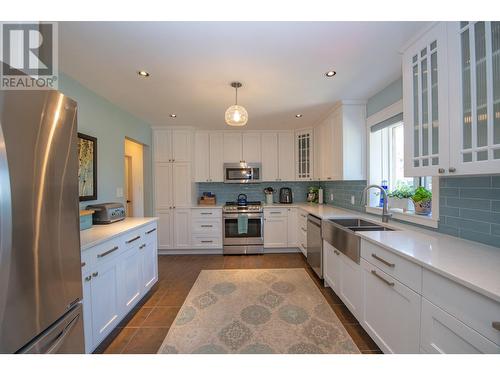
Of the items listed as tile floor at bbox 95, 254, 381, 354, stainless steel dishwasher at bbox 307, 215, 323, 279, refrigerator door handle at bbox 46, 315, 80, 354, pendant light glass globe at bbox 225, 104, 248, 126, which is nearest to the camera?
refrigerator door handle at bbox 46, 315, 80, 354

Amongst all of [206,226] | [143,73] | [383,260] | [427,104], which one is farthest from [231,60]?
[206,226]

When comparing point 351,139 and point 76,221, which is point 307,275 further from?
point 76,221

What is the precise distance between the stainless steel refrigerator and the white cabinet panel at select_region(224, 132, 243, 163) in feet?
9.94

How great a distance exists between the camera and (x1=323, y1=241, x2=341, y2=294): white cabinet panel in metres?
2.17

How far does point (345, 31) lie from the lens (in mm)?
1407

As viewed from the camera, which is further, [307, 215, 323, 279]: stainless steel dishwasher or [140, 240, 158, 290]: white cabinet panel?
[307, 215, 323, 279]: stainless steel dishwasher

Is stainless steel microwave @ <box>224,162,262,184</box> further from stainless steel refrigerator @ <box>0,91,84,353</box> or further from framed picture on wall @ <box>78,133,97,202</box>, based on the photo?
stainless steel refrigerator @ <box>0,91,84,353</box>

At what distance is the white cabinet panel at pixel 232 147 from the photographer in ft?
13.4

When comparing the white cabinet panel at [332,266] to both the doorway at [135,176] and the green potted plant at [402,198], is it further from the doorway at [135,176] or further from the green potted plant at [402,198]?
the doorway at [135,176]

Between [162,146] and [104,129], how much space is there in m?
1.32

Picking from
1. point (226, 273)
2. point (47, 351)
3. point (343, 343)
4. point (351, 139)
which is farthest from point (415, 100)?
point (226, 273)

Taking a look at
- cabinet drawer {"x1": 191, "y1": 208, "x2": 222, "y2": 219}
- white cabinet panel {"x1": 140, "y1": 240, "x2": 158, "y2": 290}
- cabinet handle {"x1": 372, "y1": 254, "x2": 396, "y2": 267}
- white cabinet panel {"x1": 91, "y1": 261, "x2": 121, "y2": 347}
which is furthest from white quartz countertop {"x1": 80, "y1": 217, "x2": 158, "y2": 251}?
cabinet handle {"x1": 372, "y1": 254, "x2": 396, "y2": 267}

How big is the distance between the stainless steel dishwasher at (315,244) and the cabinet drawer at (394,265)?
3.22 ft

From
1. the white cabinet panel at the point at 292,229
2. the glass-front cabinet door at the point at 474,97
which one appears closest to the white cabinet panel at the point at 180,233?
the white cabinet panel at the point at 292,229
